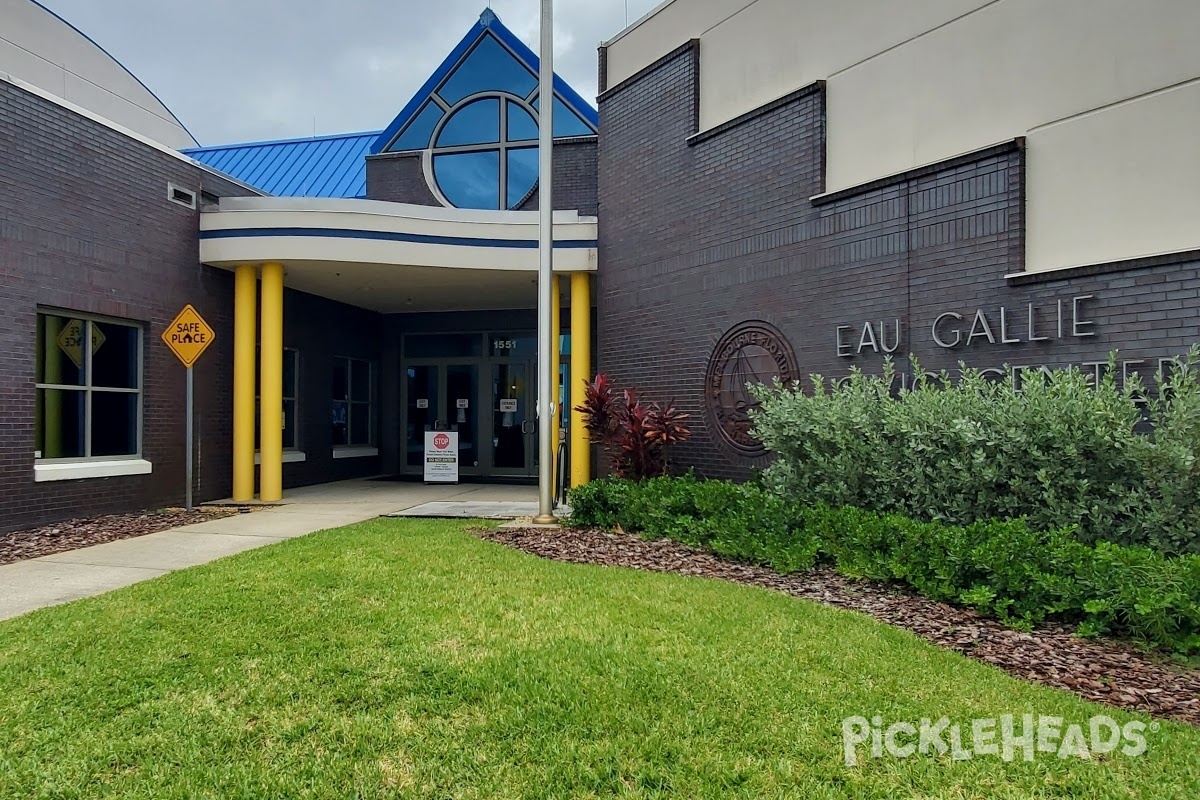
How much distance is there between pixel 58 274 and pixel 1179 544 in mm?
11824

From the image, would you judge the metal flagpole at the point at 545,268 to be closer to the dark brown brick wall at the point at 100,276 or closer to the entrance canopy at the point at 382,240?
the entrance canopy at the point at 382,240

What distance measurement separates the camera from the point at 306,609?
5.34 meters

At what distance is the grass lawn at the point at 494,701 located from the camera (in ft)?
10.5

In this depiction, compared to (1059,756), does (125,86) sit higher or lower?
higher

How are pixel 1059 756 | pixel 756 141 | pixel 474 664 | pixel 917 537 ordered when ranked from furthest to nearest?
pixel 756 141
pixel 917 537
pixel 474 664
pixel 1059 756

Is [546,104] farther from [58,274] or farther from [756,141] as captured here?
[58,274]

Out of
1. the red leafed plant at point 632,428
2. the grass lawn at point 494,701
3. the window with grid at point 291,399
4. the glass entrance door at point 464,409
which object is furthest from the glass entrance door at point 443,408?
the grass lawn at point 494,701

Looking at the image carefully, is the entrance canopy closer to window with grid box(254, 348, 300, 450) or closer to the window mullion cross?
window with grid box(254, 348, 300, 450)

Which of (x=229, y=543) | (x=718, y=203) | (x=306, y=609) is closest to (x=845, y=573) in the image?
(x=306, y=609)

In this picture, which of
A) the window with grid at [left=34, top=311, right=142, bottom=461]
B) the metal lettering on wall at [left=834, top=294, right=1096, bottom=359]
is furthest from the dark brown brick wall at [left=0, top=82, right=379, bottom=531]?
the metal lettering on wall at [left=834, top=294, right=1096, bottom=359]

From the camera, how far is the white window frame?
9.73 m

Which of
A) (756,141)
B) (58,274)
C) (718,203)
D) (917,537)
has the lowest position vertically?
(917,537)

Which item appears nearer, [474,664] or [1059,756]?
[1059,756]

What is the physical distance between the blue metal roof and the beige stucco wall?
13.6 metres
